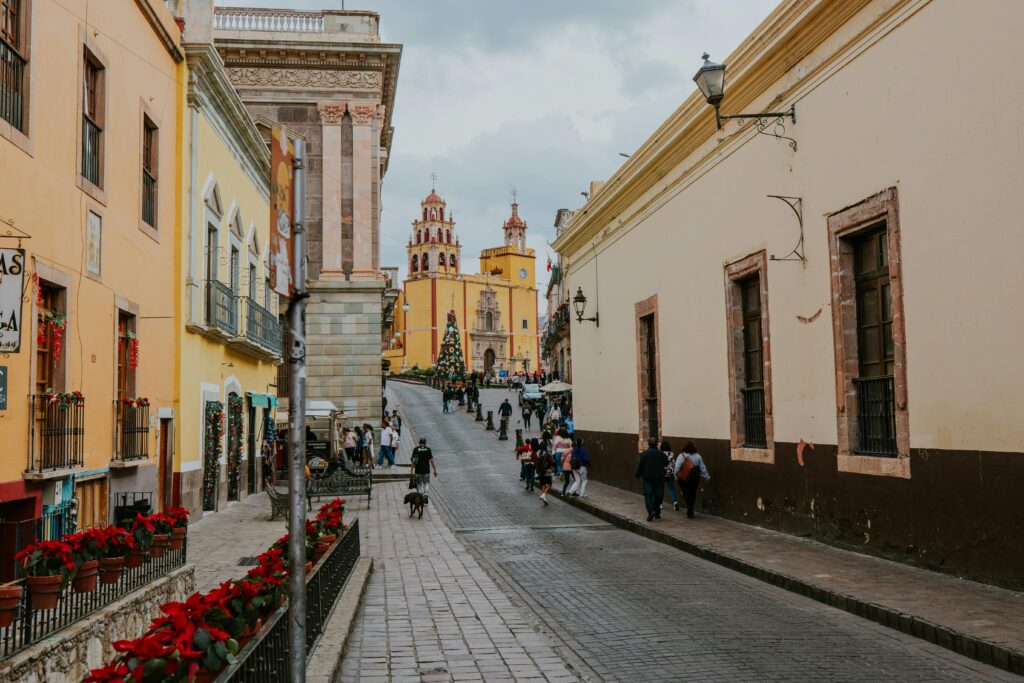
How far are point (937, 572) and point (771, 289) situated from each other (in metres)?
5.29

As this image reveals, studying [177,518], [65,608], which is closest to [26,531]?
[177,518]

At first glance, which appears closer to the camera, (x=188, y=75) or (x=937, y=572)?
(x=937, y=572)

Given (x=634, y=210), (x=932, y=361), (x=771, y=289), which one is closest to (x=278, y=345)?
(x=634, y=210)

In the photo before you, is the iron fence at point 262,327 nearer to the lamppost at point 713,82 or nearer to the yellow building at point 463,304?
the lamppost at point 713,82

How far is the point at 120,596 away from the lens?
7.52m

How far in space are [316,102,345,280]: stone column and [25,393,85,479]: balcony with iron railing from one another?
960 inches

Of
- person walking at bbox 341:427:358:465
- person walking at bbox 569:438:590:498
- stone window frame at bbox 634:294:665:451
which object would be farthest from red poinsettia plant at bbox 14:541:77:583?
person walking at bbox 341:427:358:465

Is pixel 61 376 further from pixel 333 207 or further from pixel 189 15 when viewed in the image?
pixel 333 207

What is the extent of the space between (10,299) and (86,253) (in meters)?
3.67

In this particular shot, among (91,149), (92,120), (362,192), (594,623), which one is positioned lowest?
(594,623)

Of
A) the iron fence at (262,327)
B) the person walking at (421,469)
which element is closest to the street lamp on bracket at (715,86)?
the person walking at (421,469)

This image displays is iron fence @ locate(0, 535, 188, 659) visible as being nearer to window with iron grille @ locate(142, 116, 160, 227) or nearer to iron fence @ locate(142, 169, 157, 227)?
iron fence @ locate(142, 169, 157, 227)

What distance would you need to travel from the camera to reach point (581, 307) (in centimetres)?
2669

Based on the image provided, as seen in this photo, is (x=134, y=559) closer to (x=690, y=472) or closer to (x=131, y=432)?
(x=131, y=432)
